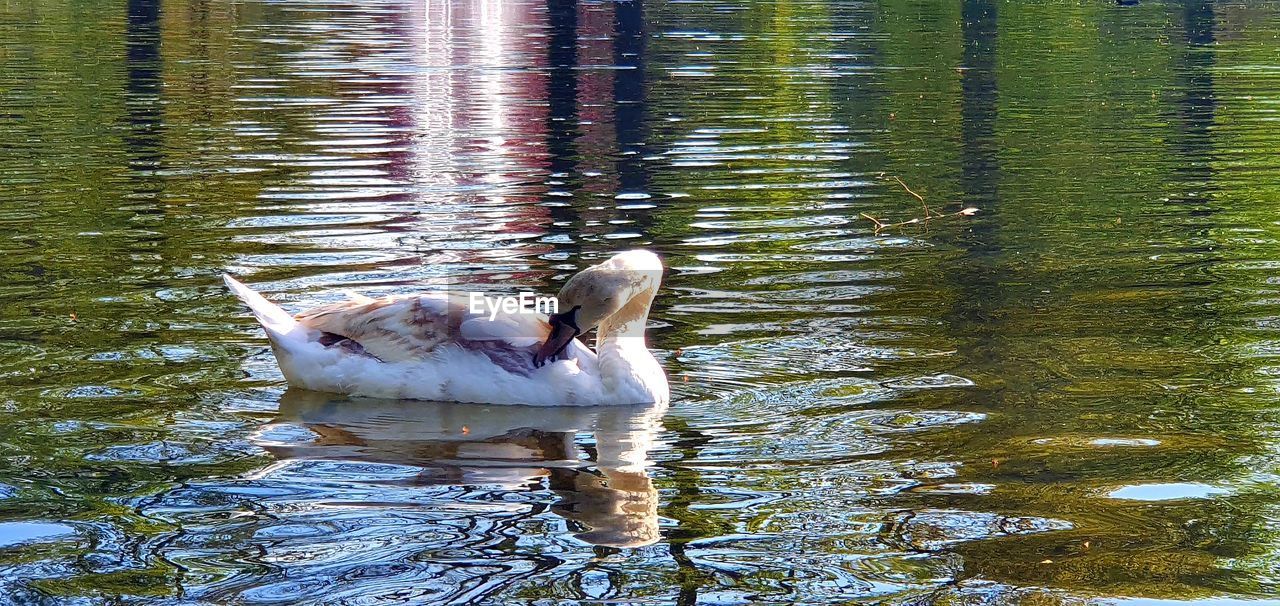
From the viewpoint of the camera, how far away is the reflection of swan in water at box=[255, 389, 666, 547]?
25.2 ft

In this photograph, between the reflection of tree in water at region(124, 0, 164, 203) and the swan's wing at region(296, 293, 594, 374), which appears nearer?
the swan's wing at region(296, 293, 594, 374)

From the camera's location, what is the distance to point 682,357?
34.4ft

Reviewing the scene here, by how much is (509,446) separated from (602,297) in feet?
4.18

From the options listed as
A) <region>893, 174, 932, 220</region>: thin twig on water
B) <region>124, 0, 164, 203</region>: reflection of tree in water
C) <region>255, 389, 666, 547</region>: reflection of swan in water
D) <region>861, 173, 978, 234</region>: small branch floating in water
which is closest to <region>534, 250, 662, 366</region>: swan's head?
<region>255, 389, 666, 547</region>: reflection of swan in water

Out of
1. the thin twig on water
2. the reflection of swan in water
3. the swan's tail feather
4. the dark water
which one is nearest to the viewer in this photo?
the dark water

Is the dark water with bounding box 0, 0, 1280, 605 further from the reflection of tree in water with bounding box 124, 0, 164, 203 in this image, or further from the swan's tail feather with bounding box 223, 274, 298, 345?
the swan's tail feather with bounding box 223, 274, 298, 345

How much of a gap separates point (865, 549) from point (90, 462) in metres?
3.84

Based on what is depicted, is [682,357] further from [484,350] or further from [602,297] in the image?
Answer: [484,350]

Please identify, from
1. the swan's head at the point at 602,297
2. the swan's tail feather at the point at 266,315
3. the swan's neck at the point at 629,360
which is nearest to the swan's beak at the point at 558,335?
the swan's head at the point at 602,297

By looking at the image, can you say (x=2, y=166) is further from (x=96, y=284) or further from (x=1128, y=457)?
(x=1128, y=457)

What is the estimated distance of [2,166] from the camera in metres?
18.3

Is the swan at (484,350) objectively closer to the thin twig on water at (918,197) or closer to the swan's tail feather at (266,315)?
the swan's tail feather at (266,315)

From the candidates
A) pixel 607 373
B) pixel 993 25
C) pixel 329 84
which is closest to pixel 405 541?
pixel 607 373

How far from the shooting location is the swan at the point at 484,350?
31.1 ft
